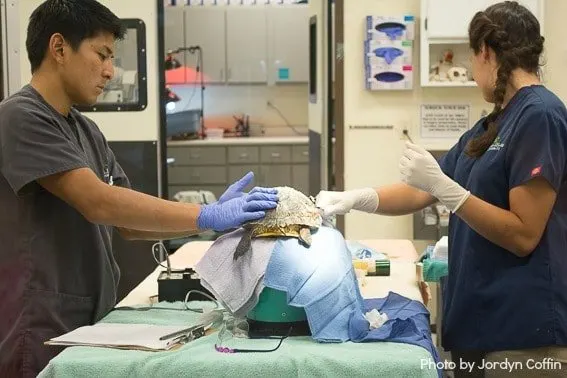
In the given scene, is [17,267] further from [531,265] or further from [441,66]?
[441,66]

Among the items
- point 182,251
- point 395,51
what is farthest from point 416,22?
point 182,251

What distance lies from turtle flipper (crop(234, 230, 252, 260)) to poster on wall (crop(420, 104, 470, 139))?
99.3 inches

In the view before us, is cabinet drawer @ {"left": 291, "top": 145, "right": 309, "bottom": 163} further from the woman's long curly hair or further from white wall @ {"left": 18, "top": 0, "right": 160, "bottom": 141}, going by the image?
the woman's long curly hair

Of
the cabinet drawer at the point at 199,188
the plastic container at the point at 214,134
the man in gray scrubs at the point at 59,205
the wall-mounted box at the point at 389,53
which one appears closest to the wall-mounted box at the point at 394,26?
the wall-mounted box at the point at 389,53

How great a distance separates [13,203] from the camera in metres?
2.01

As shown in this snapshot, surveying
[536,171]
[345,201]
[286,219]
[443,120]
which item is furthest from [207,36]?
[536,171]

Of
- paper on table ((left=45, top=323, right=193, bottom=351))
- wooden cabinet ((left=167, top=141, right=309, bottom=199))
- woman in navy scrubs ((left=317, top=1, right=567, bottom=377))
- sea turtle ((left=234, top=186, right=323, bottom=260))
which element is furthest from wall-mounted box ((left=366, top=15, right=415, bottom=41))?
wooden cabinet ((left=167, top=141, right=309, bottom=199))

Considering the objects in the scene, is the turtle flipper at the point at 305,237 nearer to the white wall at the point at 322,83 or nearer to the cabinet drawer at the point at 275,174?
the white wall at the point at 322,83

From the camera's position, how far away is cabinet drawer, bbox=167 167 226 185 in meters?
6.82

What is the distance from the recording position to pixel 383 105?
4.33m

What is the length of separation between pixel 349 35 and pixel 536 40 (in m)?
2.26

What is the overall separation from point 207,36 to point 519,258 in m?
5.60

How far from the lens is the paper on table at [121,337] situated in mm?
1895

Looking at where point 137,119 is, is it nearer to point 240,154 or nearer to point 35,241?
point 240,154
